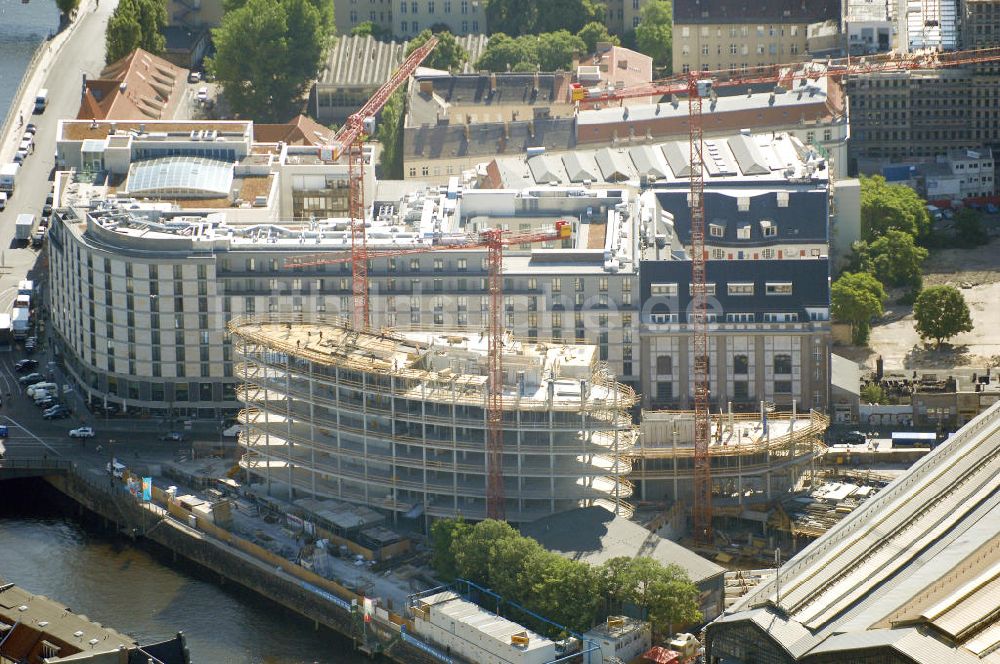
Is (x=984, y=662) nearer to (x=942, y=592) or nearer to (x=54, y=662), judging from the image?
(x=942, y=592)

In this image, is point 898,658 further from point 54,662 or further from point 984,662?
point 54,662

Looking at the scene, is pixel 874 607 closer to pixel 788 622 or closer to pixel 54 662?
pixel 788 622

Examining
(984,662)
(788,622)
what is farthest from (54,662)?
(984,662)

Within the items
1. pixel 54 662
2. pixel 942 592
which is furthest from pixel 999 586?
pixel 54 662

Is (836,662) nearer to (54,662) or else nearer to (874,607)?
(874,607)

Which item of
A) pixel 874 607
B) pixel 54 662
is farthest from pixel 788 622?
pixel 54 662

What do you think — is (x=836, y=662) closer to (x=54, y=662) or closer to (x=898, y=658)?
(x=898, y=658)
